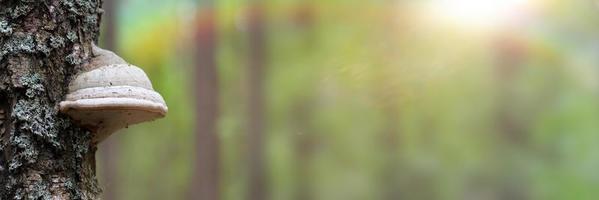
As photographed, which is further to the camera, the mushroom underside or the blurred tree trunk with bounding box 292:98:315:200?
the blurred tree trunk with bounding box 292:98:315:200

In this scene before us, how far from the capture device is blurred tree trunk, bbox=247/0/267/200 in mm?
2430

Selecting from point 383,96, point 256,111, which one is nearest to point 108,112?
point 256,111

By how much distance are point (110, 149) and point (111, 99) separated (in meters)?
1.62

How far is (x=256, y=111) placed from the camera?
2.45 m

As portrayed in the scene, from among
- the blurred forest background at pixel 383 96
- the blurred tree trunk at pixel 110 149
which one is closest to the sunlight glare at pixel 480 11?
the blurred forest background at pixel 383 96

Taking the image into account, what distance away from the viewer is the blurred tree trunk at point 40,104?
0.69 metres

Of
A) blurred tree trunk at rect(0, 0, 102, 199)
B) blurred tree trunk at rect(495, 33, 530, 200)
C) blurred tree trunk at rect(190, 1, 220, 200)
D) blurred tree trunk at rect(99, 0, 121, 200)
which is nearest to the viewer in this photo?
blurred tree trunk at rect(0, 0, 102, 199)

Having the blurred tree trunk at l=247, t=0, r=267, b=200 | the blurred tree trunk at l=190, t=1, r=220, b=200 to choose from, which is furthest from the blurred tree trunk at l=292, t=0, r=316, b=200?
the blurred tree trunk at l=190, t=1, r=220, b=200

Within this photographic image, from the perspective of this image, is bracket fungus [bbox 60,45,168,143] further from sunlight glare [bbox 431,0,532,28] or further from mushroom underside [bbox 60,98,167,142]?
sunlight glare [bbox 431,0,532,28]

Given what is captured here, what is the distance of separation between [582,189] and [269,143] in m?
1.12

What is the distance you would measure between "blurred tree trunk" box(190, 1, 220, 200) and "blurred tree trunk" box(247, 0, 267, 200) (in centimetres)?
12

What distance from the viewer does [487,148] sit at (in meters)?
2.51

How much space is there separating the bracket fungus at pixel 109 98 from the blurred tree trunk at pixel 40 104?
0.01 m

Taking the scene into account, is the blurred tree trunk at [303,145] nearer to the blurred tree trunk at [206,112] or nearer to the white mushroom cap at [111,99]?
the blurred tree trunk at [206,112]
